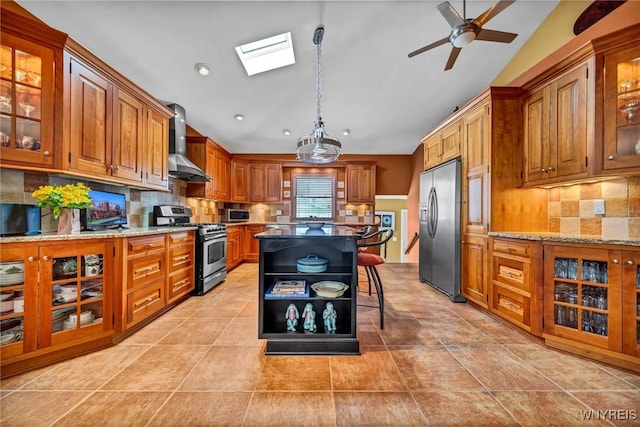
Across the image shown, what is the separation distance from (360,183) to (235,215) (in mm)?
2914

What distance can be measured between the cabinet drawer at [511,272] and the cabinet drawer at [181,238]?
344cm

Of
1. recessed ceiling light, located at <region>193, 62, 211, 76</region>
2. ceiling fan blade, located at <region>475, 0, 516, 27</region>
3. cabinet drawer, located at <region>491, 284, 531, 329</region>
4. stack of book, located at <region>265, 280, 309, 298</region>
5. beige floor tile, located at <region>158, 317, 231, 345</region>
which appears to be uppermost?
recessed ceiling light, located at <region>193, 62, 211, 76</region>

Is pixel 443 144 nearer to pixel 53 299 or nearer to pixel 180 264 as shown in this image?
pixel 180 264

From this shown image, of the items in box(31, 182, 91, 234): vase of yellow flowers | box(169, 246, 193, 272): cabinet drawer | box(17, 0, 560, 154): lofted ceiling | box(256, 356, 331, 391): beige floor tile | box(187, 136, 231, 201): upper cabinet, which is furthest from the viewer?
box(187, 136, 231, 201): upper cabinet

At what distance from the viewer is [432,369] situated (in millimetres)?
1751

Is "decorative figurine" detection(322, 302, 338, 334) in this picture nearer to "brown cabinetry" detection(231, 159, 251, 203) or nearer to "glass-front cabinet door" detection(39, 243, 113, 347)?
"glass-front cabinet door" detection(39, 243, 113, 347)

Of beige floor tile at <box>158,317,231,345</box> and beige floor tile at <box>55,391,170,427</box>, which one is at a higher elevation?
beige floor tile at <box>55,391,170,427</box>

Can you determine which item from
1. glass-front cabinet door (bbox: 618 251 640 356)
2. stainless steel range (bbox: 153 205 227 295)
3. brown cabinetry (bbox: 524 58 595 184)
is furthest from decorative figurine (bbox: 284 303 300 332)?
brown cabinetry (bbox: 524 58 595 184)

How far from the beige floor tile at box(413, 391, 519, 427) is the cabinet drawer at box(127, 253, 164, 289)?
2356 mm

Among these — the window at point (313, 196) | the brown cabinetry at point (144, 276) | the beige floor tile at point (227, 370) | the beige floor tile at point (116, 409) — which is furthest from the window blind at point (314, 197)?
the beige floor tile at point (116, 409)

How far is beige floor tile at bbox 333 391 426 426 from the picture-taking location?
1302 mm

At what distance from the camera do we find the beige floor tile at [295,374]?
1569mm

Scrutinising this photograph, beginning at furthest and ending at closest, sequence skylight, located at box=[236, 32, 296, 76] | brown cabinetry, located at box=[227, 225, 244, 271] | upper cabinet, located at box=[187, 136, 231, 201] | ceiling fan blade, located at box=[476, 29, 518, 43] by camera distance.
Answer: brown cabinetry, located at box=[227, 225, 244, 271] < upper cabinet, located at box=[187, 136, 231, 201] < skylight, located at box=[236, 32, 296, 76] < ceiling fan blade, located at box=[476, 29, 518, 43]

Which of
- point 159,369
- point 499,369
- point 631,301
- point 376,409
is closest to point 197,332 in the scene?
point 159,369
